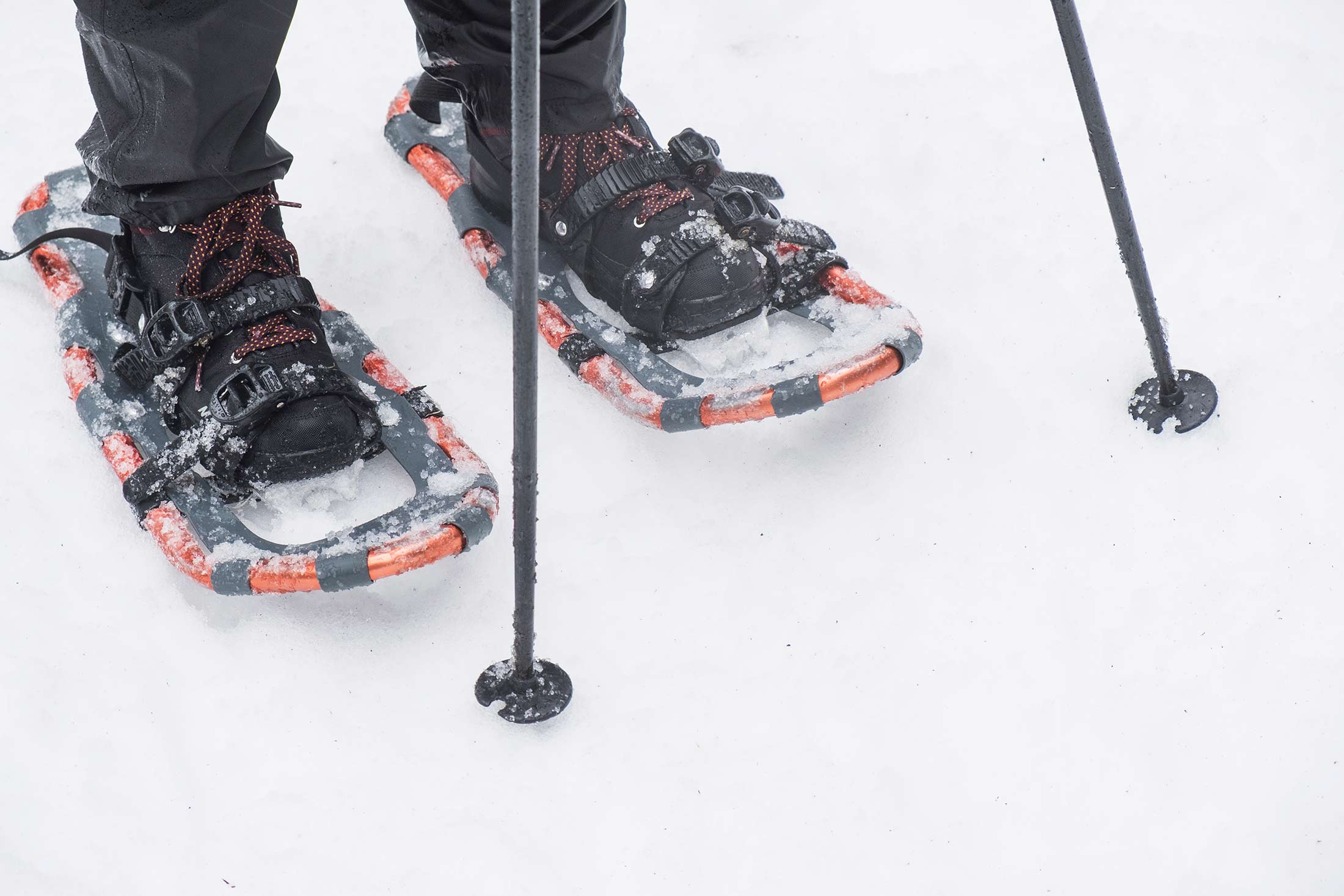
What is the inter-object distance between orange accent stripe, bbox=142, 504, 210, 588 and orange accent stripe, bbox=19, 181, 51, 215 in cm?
89

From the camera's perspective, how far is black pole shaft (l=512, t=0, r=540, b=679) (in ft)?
3.85

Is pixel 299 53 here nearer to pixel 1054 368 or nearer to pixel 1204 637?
pixel 1054 368

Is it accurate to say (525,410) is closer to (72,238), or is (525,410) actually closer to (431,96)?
(431,96)

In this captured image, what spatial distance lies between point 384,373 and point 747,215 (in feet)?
2.28

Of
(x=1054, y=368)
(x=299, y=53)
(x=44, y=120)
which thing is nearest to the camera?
(x=1054, y=368)

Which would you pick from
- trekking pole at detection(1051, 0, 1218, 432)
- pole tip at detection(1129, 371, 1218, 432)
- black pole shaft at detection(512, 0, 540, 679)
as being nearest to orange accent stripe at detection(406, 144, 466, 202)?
black pole shaft at detection(512, 0, 540, 679)

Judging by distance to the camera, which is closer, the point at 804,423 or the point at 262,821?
the point at 262,821

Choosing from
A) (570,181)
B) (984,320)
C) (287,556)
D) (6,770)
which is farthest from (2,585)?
(984,320)

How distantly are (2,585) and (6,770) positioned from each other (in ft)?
1.07

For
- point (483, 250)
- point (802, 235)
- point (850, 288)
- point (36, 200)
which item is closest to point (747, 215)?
point (802, 235)

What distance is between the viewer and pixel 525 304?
1296 millimetres

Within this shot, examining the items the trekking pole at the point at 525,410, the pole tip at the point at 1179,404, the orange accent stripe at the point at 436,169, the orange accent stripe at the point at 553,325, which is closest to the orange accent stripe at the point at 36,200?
the orange accent stripe at the point at 436,169

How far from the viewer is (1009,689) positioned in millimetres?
1629

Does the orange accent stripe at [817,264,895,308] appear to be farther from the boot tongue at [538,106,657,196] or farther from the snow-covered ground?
the boot tongue at [538,106,657,196]
